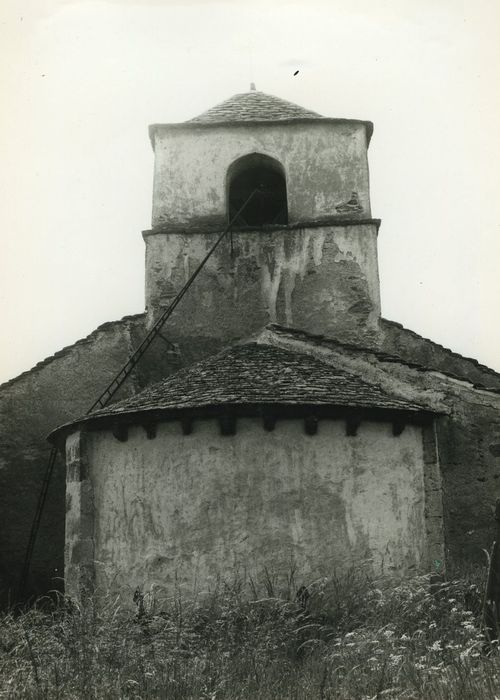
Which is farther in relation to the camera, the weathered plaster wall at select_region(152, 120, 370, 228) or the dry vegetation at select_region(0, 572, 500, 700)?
the weathered plaster wall at select_region(152, 120, 370, 228)

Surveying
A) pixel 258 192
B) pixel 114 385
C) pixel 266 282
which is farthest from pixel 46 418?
pixel 258 192

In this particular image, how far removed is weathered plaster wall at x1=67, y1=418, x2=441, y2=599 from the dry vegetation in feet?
2.39

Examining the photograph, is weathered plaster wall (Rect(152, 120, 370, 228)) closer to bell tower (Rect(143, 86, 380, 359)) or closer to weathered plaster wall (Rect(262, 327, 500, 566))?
bell tower (Rect(143, 86, 380, 359))

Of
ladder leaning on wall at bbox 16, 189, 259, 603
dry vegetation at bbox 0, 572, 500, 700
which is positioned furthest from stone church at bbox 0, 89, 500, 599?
dry vegetation at bbox 0, 572, 500, 700

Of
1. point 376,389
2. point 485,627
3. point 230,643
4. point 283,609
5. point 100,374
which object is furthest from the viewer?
Answer: point 100,374

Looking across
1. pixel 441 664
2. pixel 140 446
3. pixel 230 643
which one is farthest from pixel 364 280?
pixel 441 664

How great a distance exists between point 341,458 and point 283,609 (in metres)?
2.06

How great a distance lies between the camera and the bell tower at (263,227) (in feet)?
47.2

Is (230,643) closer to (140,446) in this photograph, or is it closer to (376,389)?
(140,446)

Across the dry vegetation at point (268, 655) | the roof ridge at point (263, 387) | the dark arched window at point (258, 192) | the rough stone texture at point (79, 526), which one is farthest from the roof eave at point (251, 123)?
the dry vegetation at point (268, 655)

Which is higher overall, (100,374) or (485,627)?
(100,374)

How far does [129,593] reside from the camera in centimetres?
1038

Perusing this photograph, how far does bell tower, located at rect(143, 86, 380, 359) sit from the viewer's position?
14383mm

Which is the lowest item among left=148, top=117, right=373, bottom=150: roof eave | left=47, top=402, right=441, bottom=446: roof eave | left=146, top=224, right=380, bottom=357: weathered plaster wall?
left=47, top=402, right=441, bottom=446: roof eave
